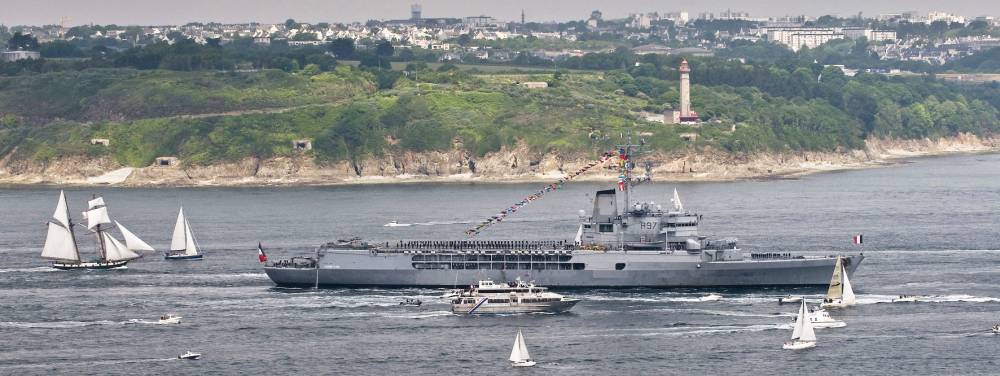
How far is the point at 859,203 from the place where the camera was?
16925 centimetres

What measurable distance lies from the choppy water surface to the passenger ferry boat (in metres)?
1.14

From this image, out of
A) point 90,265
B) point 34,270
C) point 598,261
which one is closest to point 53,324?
point 34,270

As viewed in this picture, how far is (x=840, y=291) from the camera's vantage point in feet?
330

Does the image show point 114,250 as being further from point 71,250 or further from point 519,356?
point 519,356

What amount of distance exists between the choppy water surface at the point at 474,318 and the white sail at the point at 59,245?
2.24m

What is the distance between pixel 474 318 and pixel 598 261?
12.5m

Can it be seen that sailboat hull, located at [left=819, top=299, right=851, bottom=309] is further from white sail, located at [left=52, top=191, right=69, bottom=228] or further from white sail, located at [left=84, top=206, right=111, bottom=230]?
A: white sail, located at [left=84, top=206, right=111, bottom=230]

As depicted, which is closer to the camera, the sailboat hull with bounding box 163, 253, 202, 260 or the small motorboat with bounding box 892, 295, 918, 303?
the small motorboat with bounding box 892, 295, 918, 303

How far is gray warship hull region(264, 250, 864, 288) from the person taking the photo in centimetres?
10800

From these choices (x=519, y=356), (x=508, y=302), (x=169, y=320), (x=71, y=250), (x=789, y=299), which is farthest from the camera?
(x=71, y=250)

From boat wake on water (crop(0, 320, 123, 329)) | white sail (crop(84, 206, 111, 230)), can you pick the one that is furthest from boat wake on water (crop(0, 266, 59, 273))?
boat wake on water (crop(0, 320, 123, 329))

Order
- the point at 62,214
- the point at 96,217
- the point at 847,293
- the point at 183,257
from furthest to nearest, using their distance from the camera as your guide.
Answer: the point at 96,217 → the point at 62,214 → the point at 183,257 → the point at 847,293

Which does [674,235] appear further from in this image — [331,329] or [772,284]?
[331,329]

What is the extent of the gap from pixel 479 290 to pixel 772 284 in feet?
61.7
